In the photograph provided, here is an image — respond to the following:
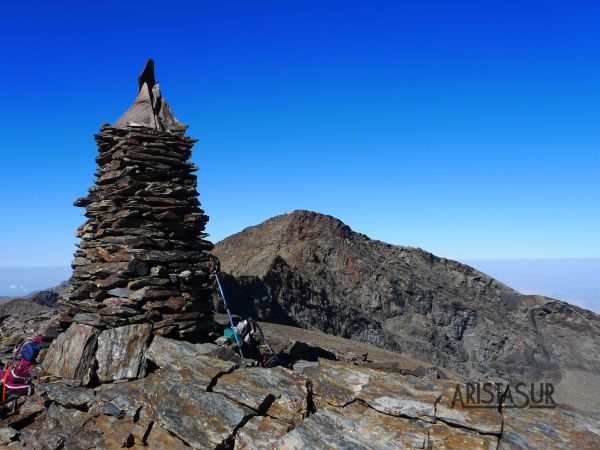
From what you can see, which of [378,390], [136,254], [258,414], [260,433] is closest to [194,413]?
[258,414]

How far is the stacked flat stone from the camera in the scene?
9641 millimetres

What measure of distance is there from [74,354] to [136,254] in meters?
2.27

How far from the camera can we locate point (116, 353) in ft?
29.1

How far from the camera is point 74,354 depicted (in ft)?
29.3

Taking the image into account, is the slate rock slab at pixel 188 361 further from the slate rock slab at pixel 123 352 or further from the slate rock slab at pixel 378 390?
the slate rock slab at pixel 378 390

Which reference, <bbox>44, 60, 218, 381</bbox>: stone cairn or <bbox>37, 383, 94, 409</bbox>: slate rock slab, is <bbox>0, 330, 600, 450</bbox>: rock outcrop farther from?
<bbox>44, 60, 218, 381</bbox>: stone cairn

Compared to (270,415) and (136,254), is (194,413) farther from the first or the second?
(136,254)

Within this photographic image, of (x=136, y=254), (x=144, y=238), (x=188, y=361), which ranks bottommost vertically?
(x=188, y=361)

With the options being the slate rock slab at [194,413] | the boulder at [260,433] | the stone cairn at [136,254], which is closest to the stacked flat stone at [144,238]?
the stone cairn at [136,254]

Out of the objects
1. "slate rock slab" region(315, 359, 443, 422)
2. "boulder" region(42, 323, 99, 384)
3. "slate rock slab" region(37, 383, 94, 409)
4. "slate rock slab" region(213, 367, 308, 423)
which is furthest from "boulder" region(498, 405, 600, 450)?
"boulder" region(42, 323, 99, 384)

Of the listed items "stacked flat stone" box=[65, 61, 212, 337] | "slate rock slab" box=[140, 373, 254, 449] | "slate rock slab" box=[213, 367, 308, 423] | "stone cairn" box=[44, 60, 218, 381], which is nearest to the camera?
"slate rock slab" box=[140, 373, 254, 449]

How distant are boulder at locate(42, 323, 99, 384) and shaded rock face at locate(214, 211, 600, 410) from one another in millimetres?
27439

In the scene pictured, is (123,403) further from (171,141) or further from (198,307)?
(171,141)

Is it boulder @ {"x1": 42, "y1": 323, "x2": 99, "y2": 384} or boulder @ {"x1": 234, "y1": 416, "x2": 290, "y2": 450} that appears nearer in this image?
boulder @ {"x1": 234, "y1": 416, "x2": 290, "y2": 450}
